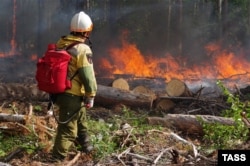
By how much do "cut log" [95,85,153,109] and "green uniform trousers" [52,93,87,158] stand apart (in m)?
4.00

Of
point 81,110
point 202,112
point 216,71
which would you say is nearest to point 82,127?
point 81,110

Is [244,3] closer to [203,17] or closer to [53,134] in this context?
[203,17]

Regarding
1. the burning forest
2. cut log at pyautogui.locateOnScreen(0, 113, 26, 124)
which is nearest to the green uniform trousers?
the burning forest

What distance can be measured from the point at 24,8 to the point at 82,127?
62.0ft

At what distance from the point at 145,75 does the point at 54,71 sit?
1229 centimetres

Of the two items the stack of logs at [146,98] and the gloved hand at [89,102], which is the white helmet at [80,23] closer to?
the gloved hand at [89,102]

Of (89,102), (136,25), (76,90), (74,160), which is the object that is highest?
(136,25)

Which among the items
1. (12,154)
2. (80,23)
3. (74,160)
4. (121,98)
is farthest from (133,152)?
(121,98)

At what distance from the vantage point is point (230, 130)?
20.5ft

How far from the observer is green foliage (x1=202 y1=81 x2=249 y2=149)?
5.72 meters

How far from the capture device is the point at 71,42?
5.78 m

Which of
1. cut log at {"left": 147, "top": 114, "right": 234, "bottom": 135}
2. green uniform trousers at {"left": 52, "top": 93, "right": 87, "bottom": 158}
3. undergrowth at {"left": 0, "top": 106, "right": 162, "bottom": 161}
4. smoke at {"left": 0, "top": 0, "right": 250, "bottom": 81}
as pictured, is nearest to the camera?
green uniform trousers at {"left": 52, "top": 93, "right": 87, "bottom": 158}

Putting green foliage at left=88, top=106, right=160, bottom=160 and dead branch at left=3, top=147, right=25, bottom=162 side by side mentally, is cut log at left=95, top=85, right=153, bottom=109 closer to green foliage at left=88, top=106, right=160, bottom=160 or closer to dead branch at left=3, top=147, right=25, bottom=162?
green foliage at left=88, top=106, right=160, bottom=160

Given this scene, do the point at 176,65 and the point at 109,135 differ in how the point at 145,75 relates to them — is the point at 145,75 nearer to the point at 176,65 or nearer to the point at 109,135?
the point at 176,65
